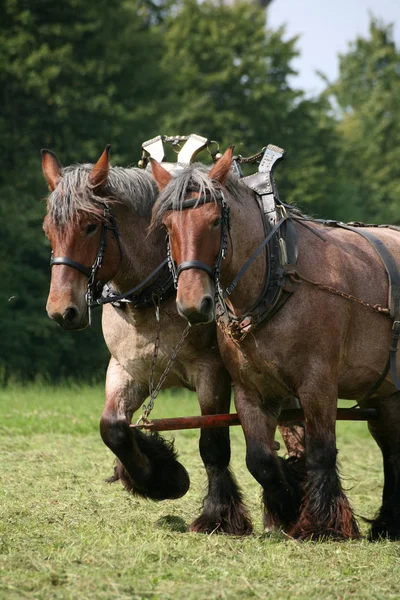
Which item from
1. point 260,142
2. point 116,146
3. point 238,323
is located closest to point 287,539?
point 238,323


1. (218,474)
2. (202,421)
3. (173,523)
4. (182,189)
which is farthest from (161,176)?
(173,523)

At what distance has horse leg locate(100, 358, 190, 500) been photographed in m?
5.72

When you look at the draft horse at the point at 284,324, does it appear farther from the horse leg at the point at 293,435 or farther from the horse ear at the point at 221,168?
the horse leg at the point at 293,435

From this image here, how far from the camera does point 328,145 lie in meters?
29.2


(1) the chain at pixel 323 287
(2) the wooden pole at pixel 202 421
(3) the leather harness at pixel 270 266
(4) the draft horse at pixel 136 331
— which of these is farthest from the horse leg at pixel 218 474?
(1) the chain at pixel 323 287

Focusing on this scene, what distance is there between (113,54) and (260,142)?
7.56 meters

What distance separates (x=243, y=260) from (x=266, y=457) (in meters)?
1.08

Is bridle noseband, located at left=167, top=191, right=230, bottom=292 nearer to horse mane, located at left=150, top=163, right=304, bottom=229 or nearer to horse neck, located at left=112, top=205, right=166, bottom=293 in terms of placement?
horse mane, located at left=150, top=163, right=304, bottom=229

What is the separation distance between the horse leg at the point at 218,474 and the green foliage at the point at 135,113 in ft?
21.3

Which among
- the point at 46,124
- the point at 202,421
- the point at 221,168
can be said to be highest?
the point at 46,124

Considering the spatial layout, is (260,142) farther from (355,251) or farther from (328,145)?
(355,251)

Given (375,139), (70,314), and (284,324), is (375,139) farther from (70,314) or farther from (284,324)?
(70,314)

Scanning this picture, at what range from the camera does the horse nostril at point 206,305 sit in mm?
4652

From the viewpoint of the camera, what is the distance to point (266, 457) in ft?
17.6
